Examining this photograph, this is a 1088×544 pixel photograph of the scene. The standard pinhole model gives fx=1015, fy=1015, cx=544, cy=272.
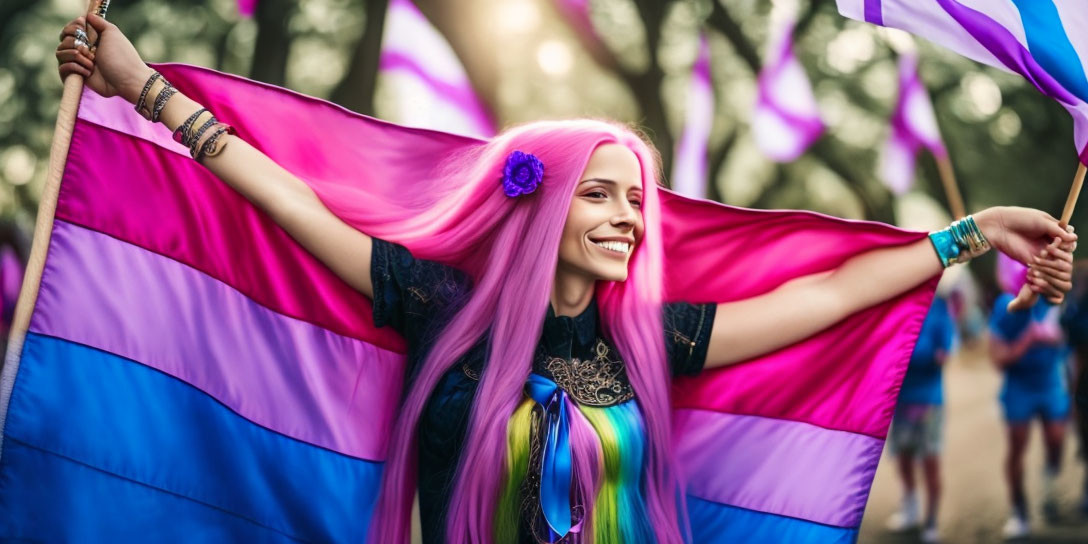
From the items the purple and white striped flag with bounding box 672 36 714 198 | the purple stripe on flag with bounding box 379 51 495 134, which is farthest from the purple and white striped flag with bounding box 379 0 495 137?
the purple and white striped flag with bounding box 672 36 714 198

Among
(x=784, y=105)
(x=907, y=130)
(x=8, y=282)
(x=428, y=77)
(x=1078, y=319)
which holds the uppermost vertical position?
(x=907, y=130)

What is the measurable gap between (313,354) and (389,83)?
4807 mm

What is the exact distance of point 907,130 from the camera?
928 cm

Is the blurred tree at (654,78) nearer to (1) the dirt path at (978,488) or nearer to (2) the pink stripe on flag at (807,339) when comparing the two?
(1) the dirt path at (978,488)

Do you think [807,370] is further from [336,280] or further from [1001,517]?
[1001,517]

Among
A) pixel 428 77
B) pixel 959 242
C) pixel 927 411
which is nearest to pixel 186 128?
pixel 959 242

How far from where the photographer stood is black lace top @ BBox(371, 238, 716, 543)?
8.27 ft

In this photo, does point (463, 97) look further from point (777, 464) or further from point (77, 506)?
point (77, 506)

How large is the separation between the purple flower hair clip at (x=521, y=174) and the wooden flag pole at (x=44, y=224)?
3.60 feet

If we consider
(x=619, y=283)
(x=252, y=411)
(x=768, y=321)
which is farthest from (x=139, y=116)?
(x=768, y=321)

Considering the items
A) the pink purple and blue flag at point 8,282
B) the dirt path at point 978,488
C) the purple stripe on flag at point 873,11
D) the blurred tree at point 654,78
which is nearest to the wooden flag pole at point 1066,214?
the purple stripe on flag at point 873,11

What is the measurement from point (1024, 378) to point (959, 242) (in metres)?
4.55

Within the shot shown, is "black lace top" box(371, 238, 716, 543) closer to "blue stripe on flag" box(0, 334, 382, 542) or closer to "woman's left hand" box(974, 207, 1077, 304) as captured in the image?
"blue stripe on flag" box(0, 334, 382, 542)

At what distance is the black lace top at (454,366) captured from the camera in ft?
8.27
